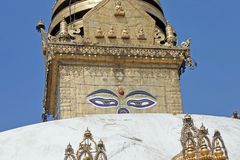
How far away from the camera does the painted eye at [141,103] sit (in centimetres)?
1868

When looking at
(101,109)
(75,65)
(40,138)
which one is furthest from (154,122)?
(75,65)

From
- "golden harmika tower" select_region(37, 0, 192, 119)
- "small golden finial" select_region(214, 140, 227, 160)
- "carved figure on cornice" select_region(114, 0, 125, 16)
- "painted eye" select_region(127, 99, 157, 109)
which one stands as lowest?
"small golden finial" select_region(214, 140, 227, 160)

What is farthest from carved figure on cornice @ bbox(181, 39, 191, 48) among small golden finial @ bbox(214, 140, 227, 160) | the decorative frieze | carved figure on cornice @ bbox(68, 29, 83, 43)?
small golden finial @ bbox(214, 140, 227, 160)

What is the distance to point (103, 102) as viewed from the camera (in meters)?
18.6

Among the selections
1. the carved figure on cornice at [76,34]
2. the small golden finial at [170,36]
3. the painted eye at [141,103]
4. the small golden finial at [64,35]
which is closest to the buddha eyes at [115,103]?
the painted eye at [141,103]

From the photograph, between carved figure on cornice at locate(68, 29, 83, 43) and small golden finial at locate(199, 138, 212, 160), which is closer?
small golden finial at locate(199, 138, 212, 160)

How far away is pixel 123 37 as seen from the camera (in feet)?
66.7

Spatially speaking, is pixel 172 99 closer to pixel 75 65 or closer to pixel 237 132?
pixel 75 65

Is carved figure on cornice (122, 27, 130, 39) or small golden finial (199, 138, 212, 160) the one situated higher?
carved figure on cornice (122, 27, 130, 39)

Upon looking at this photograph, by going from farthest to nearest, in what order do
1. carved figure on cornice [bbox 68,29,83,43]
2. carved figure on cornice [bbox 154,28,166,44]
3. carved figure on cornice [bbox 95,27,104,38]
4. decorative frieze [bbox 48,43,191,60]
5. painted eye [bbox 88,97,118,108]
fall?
1. carved figure on cornice [bbox 154,28,166,44]
2. carved figure on cornice [bbox 95,27,104,38]
3. carved figure on cornice [bbox 68,29,83,43]
4. decorative frieze [bbox 48,43,191,60]
5. painted eye [bbox 88,97,118,108]

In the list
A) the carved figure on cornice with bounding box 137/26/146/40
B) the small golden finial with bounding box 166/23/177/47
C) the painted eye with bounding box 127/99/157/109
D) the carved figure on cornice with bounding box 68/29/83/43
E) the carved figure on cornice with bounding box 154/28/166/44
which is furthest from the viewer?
the carved figure on cornice with bounding box 154/28/166/44

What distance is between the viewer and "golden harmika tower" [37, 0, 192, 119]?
62.0ft

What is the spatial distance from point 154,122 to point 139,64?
7996 millimetres

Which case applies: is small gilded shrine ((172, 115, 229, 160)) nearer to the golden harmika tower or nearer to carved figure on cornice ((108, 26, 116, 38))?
the golden harmika tower
